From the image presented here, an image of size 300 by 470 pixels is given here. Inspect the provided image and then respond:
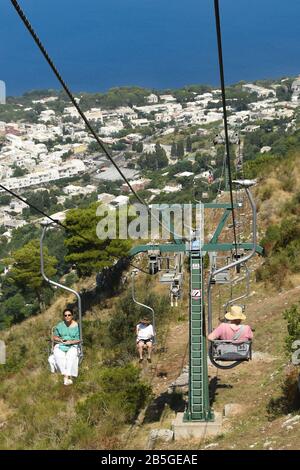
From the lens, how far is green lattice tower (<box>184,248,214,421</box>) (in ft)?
24.5

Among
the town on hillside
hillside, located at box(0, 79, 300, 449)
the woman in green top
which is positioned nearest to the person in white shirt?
hillside, located at box(0, 79, 300, 449)

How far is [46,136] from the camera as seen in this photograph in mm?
117125

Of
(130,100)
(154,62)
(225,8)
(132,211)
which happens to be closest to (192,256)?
(132,211)

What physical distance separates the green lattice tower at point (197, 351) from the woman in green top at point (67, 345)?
1768mm

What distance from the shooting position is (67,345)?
250 inches

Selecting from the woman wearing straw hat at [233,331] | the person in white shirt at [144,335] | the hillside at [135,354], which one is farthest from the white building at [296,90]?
the woman wearing straw hat at [233,331]

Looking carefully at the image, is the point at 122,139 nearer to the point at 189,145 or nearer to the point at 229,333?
the point at 189,145

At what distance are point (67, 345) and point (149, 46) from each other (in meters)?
166

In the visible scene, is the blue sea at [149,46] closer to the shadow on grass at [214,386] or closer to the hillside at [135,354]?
the hillside at [135,354]

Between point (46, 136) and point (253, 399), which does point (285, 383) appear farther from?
point (46, 136)

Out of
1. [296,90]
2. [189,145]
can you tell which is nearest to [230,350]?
[189,145]

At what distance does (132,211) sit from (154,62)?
5524 inches

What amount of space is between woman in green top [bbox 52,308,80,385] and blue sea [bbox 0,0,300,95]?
137067 millimetres

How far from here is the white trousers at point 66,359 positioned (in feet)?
20.8
